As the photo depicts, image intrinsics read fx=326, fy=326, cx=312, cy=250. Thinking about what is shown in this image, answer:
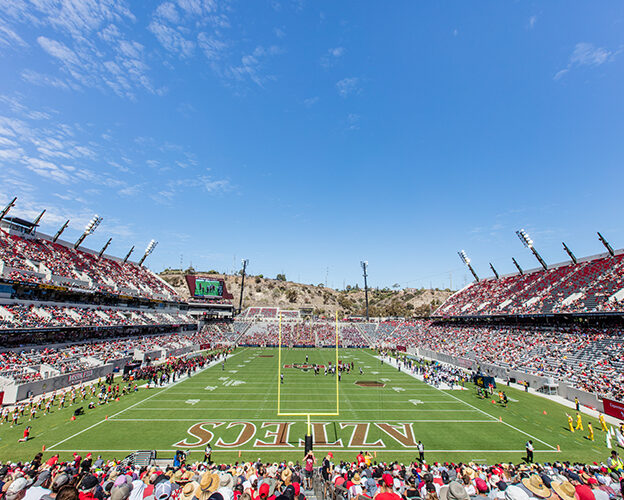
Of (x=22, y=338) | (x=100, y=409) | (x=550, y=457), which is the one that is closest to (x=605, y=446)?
(x=550, y=457)

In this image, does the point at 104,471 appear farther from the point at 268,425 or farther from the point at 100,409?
the point at 100,409

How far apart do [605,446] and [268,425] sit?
49.2ft

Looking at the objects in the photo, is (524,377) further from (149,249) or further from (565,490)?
(149,249)

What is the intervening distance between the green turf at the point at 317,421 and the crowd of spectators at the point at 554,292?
14218 mm

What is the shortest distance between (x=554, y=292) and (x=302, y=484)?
3947 centimetres

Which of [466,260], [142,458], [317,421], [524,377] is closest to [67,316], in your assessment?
[142,458]

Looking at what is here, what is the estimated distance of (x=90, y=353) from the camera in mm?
28438

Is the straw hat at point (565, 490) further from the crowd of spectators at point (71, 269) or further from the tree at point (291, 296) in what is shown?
the tree at point (291, 296)

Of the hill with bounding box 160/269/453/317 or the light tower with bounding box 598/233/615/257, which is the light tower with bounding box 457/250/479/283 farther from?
the hill with bounding box 160/269/453/317

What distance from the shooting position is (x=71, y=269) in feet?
125

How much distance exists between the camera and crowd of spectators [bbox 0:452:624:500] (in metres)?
5.30

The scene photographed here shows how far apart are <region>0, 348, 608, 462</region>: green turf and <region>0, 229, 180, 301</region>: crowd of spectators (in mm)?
19312

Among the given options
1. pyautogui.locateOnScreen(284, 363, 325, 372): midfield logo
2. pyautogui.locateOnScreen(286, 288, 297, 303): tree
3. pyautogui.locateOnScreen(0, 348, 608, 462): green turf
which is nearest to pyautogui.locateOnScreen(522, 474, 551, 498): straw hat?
pyautogui.locateOnScreen(0, 348, 608, 462): green turf

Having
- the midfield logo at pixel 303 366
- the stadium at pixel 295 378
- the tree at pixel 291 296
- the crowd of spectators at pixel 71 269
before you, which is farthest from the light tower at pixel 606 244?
the tree at pixel 291 296
